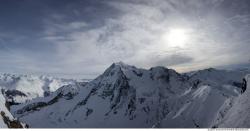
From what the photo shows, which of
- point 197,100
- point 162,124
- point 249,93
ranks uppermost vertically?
point 249,93

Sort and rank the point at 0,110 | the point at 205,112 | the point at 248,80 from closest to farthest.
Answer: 1. the point at 0,110
2. the point at 248,80
3. the point at 205,112

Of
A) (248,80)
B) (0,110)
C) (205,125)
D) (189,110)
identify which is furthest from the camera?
(189,110)

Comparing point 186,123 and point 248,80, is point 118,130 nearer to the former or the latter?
point 248,80

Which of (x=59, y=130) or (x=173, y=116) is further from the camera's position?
(x=173, y=116)

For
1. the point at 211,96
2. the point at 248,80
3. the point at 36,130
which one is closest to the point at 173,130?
the point at 36,130

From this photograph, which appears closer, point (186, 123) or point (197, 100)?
point (186, 123)

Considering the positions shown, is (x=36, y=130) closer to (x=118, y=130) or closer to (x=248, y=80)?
(x=118, y=130)

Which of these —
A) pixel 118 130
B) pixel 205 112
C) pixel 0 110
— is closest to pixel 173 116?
pixel 205 112

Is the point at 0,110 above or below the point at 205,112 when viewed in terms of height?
above

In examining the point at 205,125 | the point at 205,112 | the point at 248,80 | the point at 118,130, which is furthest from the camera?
the point at 205,112
